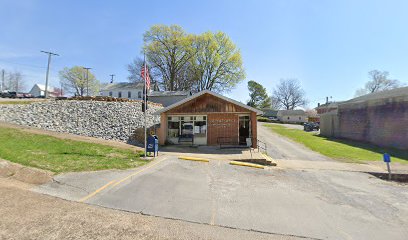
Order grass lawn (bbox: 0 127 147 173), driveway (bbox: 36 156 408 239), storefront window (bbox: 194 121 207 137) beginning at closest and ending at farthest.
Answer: driveway (bbox: 36 156 408 239) → grass lawn (bbox: 0 127 147 173) → storefront window (bbox: 194 121 207 137)

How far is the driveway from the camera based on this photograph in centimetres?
579

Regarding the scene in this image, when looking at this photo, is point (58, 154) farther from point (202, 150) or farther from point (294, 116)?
point (294, 116)

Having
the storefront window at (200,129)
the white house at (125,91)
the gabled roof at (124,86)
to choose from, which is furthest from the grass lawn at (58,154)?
the gabled roof at (124,86)

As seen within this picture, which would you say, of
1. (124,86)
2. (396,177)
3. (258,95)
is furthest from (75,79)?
(396,177)

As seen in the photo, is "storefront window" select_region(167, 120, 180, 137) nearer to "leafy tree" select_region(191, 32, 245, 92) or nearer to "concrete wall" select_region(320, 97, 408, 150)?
"concrete wall" select_region(320, 97, 408, 150)

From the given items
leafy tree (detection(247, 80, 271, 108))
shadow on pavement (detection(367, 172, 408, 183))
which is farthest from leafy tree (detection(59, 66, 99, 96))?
shadow on pavement (detection(367, 172, 408, 183))

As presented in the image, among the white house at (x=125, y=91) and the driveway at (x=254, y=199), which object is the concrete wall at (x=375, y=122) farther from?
the white house at (x=125, y=91)

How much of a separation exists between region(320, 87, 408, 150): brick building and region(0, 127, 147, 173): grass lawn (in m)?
23.7

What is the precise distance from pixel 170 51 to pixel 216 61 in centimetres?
1086

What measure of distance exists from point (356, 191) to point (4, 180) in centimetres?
1315

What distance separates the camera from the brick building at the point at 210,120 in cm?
1848

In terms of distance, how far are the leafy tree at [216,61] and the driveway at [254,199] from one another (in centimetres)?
4200

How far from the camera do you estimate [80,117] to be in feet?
66.9

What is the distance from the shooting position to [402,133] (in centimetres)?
2098
